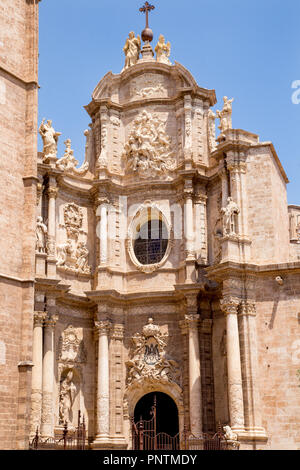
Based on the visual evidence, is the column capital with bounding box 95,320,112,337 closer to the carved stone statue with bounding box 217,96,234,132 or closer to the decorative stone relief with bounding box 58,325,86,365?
the decorative stone relief with bounding box 58,325,86,365

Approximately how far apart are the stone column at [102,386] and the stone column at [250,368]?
507cm

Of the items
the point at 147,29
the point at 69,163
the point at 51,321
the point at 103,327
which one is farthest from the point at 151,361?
the point at 147,29

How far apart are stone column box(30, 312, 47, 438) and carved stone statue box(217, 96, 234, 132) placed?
9245 mm

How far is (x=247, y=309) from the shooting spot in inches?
977

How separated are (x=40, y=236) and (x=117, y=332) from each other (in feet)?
14.8

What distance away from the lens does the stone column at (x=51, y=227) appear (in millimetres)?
26609

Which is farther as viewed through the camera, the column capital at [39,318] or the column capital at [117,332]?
the column capital at [117,332]

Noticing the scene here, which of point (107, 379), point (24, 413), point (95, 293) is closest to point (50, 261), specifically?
point (95, 293)

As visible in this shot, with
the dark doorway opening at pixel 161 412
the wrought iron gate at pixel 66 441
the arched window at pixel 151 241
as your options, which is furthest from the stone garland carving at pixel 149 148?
the wrought iron gate at pixel 66 441

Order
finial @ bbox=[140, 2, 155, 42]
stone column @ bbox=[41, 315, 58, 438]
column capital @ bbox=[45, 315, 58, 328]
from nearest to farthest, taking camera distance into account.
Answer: stone column @ bbox=[41, 315, 58, 438]
column capital @ bbox=[45, 315, 58, 328]
finial @ bbox=[140, 2, 155, 42]

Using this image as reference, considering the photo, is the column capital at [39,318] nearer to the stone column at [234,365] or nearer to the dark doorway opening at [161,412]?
the dark doorway opening at [161,412]

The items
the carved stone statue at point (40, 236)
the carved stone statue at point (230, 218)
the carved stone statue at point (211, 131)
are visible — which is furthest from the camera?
the carved stone statue at point (211, 131)

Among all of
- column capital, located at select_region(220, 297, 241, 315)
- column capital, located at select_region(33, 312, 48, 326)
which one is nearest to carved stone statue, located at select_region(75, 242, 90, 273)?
column capital, located at select_region(33, 312, 48, 326)

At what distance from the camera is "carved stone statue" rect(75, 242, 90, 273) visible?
28172 millimetres
